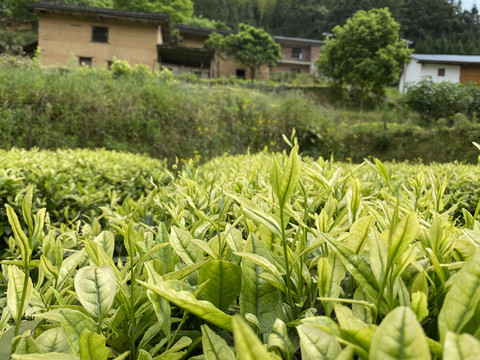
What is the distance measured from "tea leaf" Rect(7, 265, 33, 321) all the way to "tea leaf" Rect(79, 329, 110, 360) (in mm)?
185

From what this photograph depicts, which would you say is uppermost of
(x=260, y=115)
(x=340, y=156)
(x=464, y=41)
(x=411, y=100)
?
(x=464, y=41)

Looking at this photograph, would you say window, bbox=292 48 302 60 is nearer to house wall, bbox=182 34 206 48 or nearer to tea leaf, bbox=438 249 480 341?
house wall, bbox=182 34 206 48

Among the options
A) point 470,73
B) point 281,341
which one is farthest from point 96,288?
point 470,73

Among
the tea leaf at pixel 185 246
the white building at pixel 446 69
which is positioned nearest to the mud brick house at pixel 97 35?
the white building at pixel 446 69

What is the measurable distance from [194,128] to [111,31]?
48.1ft

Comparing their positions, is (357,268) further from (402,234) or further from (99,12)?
(99,12)

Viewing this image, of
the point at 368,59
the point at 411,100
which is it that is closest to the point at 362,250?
the point at 411,100

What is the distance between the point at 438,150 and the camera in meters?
11.5

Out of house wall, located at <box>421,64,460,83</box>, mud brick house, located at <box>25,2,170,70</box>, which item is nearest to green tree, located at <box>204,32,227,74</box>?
mud brick house, located at <box>25,2,170,70</box>

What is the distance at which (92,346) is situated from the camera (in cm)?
40

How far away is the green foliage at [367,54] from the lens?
19.4 meters

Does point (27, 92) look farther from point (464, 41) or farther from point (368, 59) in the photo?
point (464, 41)

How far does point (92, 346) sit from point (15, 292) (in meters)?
0.24

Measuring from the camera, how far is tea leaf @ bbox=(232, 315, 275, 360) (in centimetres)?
25
